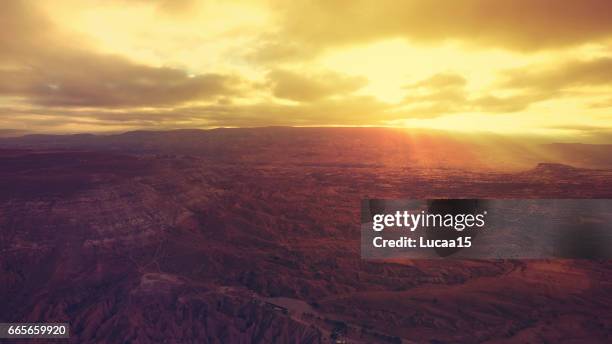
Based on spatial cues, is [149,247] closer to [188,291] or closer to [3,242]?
[188,291]

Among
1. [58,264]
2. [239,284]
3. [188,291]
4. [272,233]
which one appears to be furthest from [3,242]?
[272,233]

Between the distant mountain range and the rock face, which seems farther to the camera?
the distant mountain range

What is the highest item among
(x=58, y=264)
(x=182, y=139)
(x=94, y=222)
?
(x=182, y=139)

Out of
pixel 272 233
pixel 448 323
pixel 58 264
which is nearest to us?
pixel 448 323

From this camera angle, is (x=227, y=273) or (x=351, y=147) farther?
(x=351, y=147)

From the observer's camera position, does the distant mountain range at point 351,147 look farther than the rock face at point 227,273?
Yes

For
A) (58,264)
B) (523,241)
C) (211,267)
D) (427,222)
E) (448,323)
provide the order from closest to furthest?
1. (427,222)
2. (448,323)
3. (58,264)
4. (211,267)
5. (523,241)

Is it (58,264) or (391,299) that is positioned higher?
(58,264)

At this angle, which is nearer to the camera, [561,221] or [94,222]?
[94,222]
